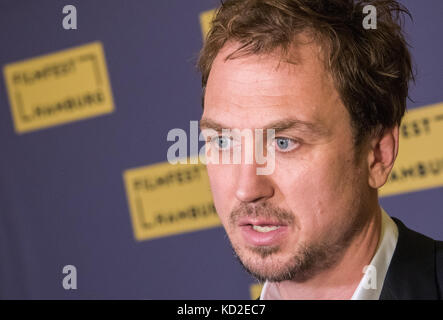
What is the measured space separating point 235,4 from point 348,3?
21cm

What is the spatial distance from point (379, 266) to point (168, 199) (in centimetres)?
80

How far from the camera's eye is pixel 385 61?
1.20m

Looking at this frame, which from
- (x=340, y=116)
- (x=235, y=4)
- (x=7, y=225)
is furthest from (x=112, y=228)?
(x=340, y=116)

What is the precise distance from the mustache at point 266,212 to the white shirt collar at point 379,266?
16cm

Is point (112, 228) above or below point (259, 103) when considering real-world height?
below

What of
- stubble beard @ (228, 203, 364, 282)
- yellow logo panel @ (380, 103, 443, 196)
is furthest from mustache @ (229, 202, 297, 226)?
yellow logo panel @ (380, 103, 443, 196)

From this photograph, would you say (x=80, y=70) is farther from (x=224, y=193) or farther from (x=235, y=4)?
(x=224, y=193)

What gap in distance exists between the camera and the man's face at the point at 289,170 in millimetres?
1072

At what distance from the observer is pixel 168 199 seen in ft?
6.05

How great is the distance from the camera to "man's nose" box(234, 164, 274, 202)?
3.46 ft

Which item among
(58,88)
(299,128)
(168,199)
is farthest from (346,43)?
(58,88)

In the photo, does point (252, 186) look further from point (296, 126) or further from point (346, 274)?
point (346, 274)

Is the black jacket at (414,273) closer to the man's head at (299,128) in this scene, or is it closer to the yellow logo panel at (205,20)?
the man's head at (299,128)

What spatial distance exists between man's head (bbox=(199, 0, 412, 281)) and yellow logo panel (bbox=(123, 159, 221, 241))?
66 centimetres
